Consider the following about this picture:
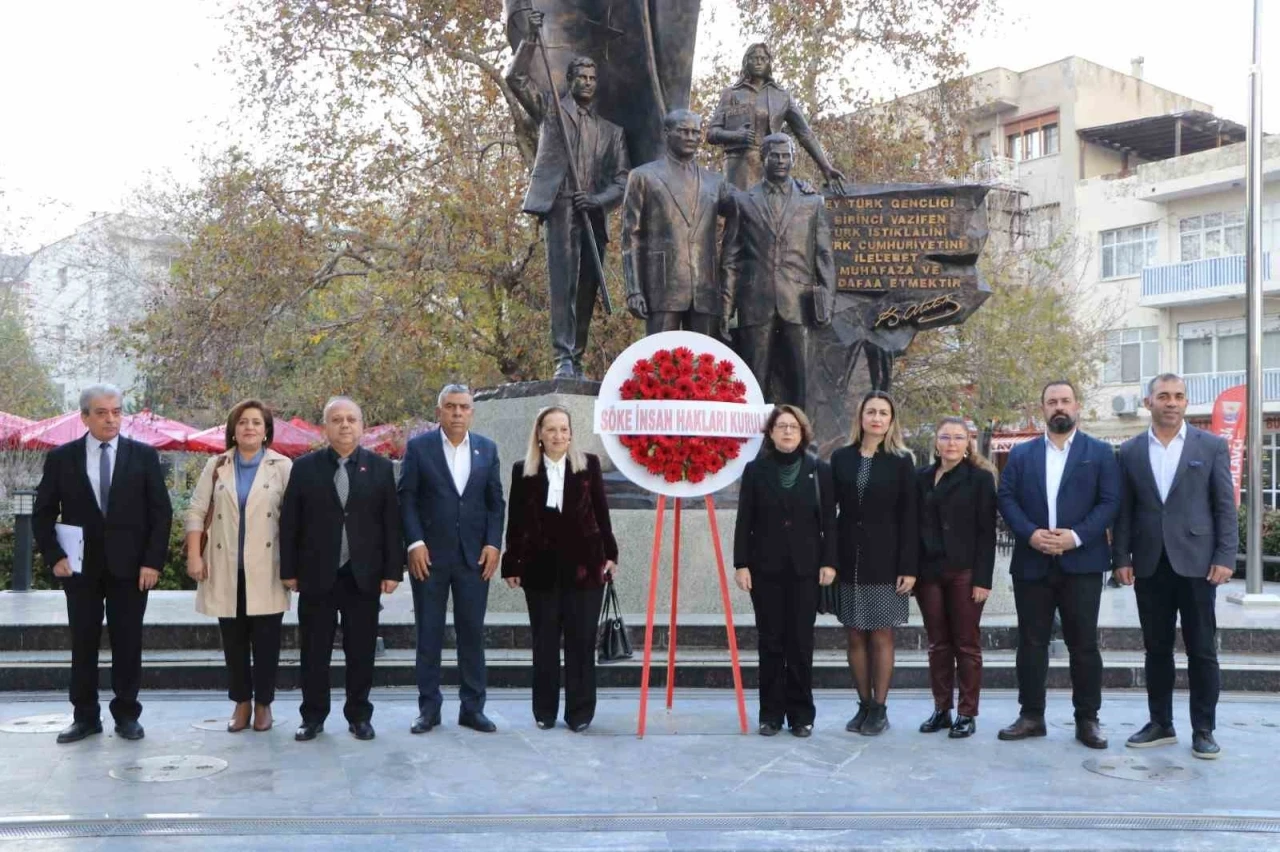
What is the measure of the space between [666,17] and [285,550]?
224 inches

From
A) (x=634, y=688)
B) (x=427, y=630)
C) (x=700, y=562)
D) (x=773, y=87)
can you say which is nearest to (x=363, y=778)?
(x=427, y=630)

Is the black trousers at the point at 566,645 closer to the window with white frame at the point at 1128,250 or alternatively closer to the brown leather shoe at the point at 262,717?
the brown leather shoe at the point at 262,717

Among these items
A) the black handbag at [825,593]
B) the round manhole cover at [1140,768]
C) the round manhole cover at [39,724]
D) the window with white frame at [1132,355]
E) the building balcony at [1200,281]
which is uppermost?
the building balcony at [1200,281]

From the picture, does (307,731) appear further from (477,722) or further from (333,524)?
(333,524)

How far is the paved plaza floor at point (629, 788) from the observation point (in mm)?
4582

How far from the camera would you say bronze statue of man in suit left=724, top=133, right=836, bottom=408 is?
28.9ft

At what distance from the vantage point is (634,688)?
296 inches

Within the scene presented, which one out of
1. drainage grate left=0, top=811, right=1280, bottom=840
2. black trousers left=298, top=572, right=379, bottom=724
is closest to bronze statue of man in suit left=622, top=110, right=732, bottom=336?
black trousers left=298, top=572, right=379, bottom=724

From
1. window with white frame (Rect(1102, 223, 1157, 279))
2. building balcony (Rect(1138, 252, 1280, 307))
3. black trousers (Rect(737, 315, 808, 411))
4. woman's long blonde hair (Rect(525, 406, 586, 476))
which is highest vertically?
window with white frame (Rect(1102, 223, 1157, 279))

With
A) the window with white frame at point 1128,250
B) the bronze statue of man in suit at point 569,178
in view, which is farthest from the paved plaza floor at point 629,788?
the window with white frame at point 1128,250

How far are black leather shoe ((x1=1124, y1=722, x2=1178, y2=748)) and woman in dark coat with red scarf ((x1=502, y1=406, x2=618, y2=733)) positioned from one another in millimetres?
2670

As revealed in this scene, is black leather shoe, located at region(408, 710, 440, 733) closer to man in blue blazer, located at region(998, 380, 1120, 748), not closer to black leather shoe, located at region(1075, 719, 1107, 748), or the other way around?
man in blue blazer, located at region(998, 380, 1120, 748)

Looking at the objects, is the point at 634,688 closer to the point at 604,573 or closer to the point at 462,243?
the point at 604,573

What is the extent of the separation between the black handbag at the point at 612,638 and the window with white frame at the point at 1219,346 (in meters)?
28.9
